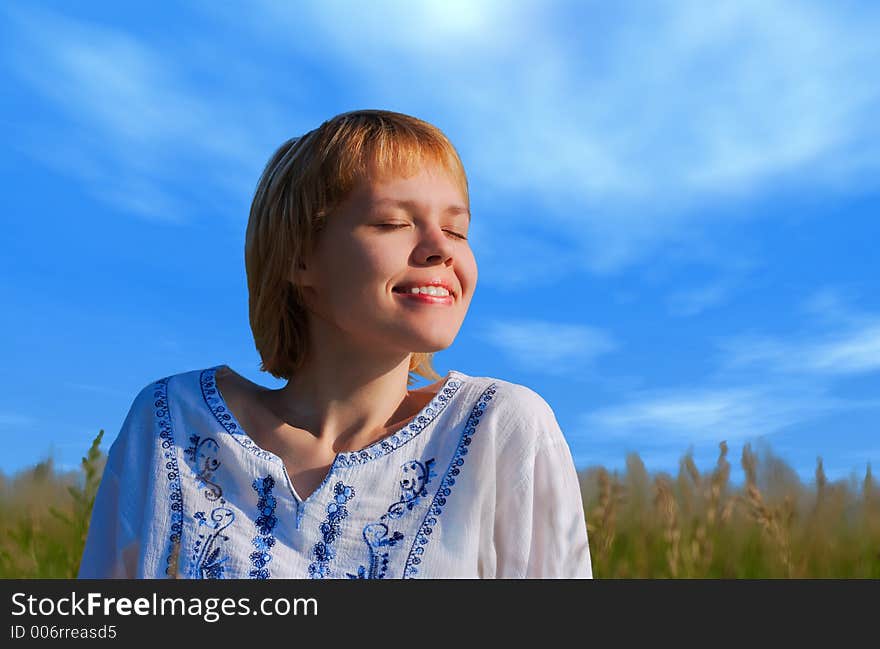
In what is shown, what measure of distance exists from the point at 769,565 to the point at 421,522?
1.36 metres

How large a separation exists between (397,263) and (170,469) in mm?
775

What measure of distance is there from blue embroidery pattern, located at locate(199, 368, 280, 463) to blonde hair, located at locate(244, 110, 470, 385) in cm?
15

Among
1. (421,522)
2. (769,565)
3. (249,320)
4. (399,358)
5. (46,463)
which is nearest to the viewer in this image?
(421,522)

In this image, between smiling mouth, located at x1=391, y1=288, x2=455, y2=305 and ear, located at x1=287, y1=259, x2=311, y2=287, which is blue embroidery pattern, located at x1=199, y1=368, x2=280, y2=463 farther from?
smiling mouth, located at x1=391, y1=288, x2=455, y2=305

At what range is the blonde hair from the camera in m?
2.16

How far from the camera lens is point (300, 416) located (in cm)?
229

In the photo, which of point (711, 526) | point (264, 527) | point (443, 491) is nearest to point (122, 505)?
point (264, 527)

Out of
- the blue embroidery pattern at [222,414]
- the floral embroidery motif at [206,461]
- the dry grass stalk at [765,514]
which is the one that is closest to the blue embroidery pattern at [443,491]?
the blue embroidery pattern at [222,414]

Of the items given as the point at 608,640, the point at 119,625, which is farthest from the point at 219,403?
the point at 608,640

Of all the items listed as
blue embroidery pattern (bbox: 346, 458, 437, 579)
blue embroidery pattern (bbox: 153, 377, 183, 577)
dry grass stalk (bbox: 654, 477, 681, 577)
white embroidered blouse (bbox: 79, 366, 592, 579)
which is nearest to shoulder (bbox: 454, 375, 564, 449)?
white embroidered blouse (bbox: 79, 366, 592, 579)

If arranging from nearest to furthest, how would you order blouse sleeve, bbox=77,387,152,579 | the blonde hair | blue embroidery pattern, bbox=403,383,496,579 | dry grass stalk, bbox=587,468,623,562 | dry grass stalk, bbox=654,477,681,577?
blue embroidery pattern, bbox=403,383,496,579
the blonde hair
blouse sleeve, bbox=77,387,152,579
dry grass stalk, bbox=654,477,681,577
dry grass stalk, bbox=587,468,623,562

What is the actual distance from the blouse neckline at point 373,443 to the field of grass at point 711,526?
0.71 metres

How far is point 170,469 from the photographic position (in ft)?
7.39

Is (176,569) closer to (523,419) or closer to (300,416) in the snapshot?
(300,416)
